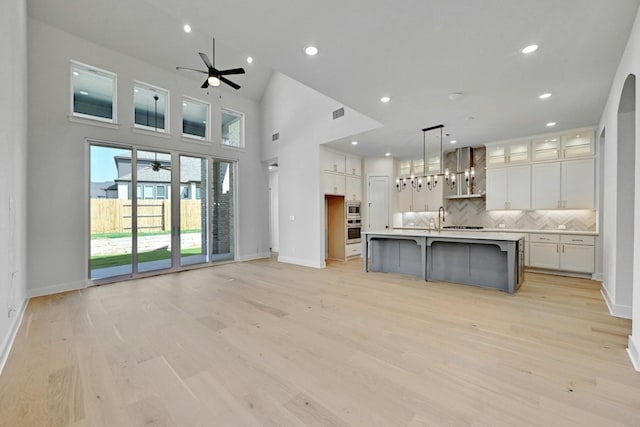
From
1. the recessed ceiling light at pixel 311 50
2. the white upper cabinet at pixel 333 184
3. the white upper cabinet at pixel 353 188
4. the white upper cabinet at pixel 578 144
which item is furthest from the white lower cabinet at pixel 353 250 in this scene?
the recessed ceiling light at pixel 311 50

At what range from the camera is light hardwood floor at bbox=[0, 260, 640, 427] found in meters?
1.75

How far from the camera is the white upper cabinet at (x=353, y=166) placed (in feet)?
24.9

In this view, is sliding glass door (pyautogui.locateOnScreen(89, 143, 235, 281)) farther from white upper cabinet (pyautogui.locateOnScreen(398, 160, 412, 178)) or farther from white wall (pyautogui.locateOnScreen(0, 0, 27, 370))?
white upper cabinet (pyautogui.locateOnScreen(398, 160, 412, 178))

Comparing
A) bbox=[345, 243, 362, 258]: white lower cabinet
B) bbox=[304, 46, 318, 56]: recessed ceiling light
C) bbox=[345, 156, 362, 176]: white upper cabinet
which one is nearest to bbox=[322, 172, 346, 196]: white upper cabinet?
bbox=[345, 156, 362, 176]: white upper cabinet

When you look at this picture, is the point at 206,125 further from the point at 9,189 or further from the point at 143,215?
the point at 9,189

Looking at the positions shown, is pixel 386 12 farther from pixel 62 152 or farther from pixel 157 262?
pixel 157 262

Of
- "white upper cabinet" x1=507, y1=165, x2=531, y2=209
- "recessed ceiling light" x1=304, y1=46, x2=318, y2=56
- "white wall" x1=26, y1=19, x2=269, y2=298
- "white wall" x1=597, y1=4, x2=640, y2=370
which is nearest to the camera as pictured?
"white wall" x1=597, y1=4, x2=640, y2=370

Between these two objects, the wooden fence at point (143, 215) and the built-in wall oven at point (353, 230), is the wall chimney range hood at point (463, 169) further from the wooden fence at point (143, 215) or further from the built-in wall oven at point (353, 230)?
the wooden fence at point (143, 215)

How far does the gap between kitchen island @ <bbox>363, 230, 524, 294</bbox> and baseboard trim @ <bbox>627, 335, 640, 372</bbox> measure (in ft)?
5.90

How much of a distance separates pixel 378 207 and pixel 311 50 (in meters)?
5.69

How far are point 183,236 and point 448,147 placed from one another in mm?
7160

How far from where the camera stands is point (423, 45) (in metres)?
2.86

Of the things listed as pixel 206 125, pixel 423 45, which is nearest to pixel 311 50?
pixel 423 45

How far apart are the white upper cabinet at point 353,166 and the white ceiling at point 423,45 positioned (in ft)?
7.09
